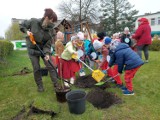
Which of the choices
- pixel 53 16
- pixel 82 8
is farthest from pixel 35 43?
pixel 82 8

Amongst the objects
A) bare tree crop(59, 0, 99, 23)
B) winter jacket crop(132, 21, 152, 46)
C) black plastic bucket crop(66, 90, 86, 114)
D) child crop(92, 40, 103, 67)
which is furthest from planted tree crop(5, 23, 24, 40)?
black plastic bucket crop(66, 90, 86, 114)

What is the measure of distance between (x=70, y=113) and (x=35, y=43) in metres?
1.68

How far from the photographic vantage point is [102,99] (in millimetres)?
3977

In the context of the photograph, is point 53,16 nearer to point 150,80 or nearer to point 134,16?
point 150,80

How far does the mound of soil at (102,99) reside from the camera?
3768 millimetres

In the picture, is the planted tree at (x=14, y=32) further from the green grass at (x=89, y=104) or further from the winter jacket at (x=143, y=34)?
the green grass at (x=89, y=104)

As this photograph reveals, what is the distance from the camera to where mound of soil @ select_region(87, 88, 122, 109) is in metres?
3.77

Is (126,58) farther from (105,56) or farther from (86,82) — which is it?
(86,82)

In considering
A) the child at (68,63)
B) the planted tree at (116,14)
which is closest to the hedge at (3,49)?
the child at (68,63)

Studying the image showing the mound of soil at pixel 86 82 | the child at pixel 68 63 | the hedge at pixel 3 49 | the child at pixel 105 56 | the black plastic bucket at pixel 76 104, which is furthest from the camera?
the hedge at pixel 3 49

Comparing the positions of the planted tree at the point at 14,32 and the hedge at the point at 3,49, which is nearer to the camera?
the hedge at the point at 3,49

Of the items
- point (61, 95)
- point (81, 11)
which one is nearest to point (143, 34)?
point (61, 95)

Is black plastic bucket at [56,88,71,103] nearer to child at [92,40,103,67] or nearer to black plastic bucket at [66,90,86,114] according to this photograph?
black plastic bucket at [66,90,86,114]

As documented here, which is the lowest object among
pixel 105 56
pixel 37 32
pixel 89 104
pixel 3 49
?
pixel 89 104
